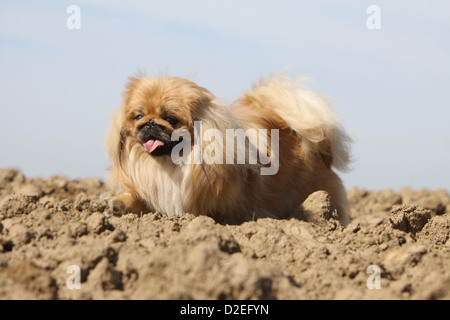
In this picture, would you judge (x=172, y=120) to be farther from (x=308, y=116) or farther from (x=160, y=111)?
(x=308, y=116)

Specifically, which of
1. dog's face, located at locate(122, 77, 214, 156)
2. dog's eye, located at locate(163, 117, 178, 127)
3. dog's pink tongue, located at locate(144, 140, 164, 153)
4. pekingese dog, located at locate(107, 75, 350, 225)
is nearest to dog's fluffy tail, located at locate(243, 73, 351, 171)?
pekingese dog, located at locate(107, 75, 350, 225)

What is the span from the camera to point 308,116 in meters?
7.34

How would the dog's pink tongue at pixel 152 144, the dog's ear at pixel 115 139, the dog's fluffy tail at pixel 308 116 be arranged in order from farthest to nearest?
1. the dog's fluffy tail at pixel 308 116
2. the dog's ear at pixel 115 139
3. the dog's pink tongue at pixel 152 144

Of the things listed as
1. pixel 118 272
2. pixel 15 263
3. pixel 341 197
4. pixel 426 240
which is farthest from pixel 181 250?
pixel 341 197

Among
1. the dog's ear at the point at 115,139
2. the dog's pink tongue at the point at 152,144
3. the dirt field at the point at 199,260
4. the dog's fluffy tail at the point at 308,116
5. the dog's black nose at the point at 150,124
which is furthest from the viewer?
the dog's fluffy tail at the point at 308,116

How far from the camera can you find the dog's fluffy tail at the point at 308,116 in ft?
23.9

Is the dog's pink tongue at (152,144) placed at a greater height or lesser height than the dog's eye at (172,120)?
lesser

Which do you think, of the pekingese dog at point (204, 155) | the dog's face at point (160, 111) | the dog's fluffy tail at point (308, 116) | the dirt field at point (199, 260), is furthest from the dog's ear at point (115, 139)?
the dog's fluffy tail at point (308, 116)

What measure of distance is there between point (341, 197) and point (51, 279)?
4286 millimetres

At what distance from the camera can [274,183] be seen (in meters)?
6.87

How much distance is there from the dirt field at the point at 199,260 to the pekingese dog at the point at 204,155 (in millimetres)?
726

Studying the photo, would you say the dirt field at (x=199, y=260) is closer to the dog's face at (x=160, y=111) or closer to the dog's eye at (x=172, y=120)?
the dog's face at (x=160, y=111)

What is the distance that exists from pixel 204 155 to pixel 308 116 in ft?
5.38

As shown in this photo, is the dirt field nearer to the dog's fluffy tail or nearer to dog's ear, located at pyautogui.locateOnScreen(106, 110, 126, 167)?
dog's ear, located at pyautogui.locateOnScreen(106, 110, 126, 167)
